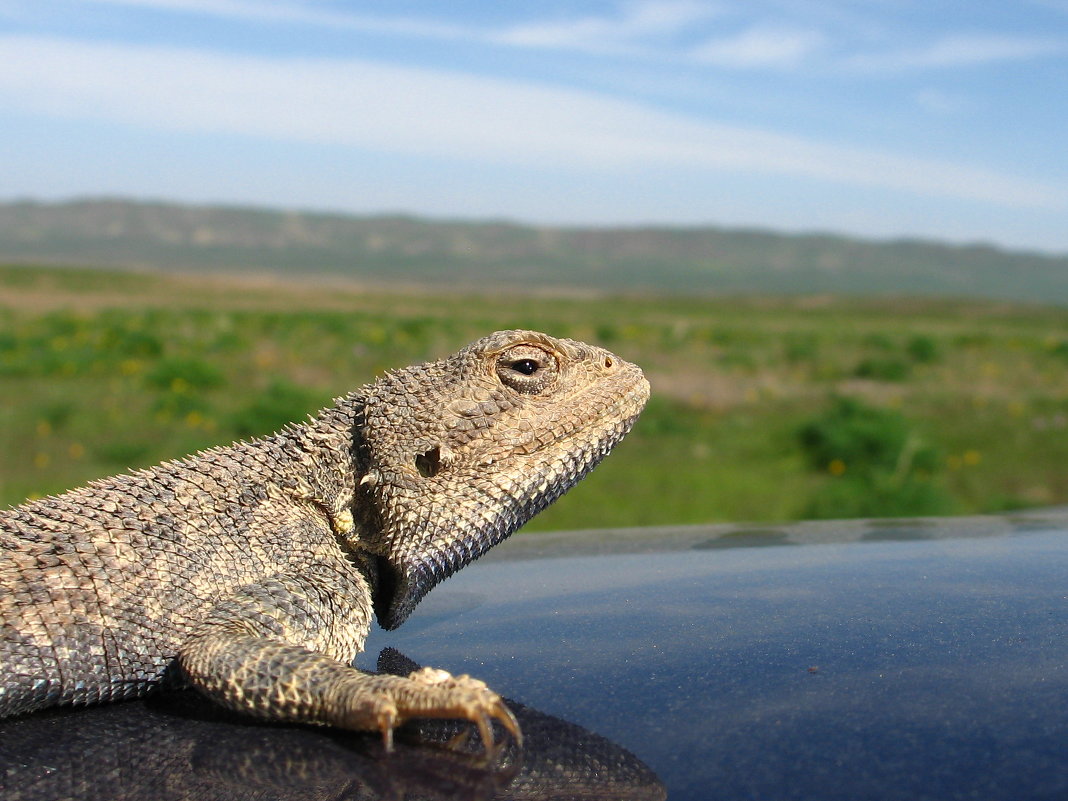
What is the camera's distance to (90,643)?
251 cm

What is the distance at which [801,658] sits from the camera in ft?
7.86

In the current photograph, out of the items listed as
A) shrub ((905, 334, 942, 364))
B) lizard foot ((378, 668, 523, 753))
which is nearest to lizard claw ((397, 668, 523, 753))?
Result: lizard foot ((378, 668, 523, 753))

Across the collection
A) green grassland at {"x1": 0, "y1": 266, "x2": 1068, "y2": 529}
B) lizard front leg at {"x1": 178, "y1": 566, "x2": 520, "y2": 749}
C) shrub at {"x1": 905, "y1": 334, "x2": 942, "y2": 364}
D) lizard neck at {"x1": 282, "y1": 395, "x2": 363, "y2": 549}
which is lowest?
green grassland at {"x1": 0, "y1": 266, "x2": 1068, "y2": 529}

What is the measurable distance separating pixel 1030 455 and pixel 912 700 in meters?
17.4

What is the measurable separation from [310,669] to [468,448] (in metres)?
0.90

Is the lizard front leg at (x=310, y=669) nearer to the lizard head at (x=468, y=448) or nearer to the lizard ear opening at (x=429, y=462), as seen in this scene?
the lizard head at (x=468, y=448)

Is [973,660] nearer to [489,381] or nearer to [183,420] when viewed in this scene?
[489,381]

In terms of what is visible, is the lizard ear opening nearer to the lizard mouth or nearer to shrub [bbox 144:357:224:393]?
the lizard mouth

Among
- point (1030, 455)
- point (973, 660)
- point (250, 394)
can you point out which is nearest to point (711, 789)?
point (973, 660)

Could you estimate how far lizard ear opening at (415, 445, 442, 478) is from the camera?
305cm

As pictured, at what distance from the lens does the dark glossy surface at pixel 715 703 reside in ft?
5.94

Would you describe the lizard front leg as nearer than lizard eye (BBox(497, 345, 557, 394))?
Yes

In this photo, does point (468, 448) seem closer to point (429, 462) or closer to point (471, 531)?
point (429, 462)

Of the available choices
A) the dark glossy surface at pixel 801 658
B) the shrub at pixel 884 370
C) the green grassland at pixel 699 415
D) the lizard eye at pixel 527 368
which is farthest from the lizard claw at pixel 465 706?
the shrub at pixel 884 370
